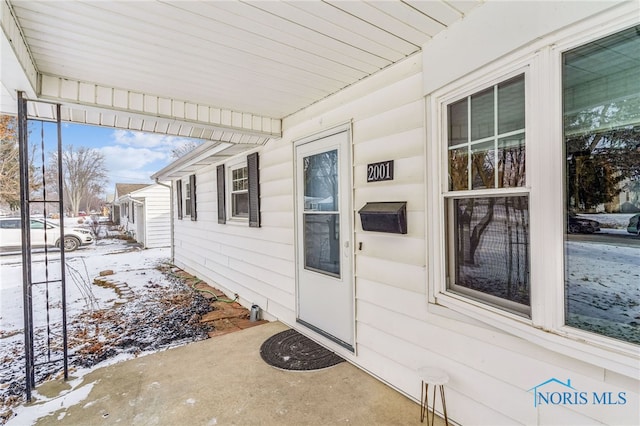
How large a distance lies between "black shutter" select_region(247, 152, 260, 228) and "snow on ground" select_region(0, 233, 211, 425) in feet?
5.21

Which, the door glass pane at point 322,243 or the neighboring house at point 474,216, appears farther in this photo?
the door glass pane at point 322,243

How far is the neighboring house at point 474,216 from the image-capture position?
1.34 meters

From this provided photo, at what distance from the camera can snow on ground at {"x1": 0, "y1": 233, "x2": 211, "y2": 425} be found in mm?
2824

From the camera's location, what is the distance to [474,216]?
1.86m

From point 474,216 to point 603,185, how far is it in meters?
0.63

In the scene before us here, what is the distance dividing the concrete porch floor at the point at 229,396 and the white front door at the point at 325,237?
0.53 m

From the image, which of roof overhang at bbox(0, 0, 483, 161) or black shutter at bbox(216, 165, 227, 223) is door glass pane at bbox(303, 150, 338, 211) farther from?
black shutter at bbox(216, 165, 227, 223)

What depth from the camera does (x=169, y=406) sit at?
225 cm

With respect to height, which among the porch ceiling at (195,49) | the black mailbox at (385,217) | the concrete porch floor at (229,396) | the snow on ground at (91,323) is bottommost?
the snow on ground at (91,323)

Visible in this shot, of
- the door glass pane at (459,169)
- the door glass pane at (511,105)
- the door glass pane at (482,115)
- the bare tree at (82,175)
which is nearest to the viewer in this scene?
the door glass pane at (511,105)

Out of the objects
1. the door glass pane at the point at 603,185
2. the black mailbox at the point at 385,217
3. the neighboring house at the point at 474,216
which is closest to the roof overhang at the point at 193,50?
the neighboring house at the point at 474,216

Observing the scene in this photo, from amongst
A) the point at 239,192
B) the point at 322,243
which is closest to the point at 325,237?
the point at 322,243

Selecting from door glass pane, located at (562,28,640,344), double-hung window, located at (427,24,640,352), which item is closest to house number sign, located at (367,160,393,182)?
double-hung window, located at (427,24,640,352)

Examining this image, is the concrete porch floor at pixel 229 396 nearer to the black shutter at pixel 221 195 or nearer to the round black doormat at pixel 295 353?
the round black doormat at pixel 295 353
